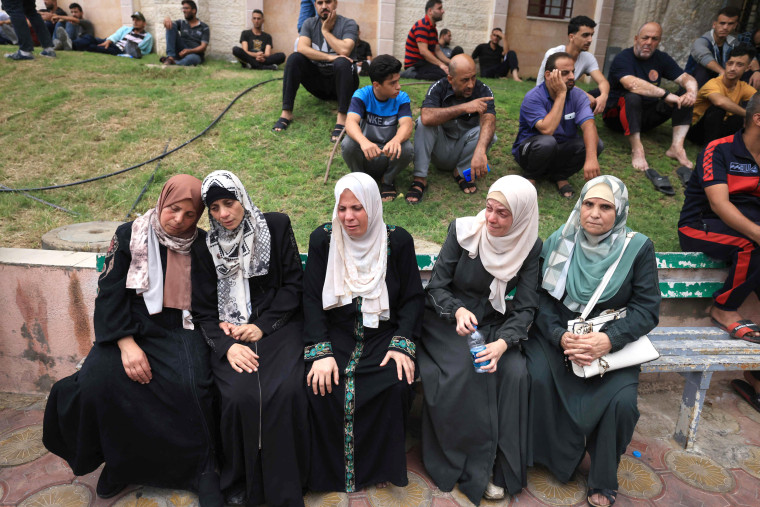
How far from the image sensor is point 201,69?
8.25 m

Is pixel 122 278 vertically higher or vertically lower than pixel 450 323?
higher

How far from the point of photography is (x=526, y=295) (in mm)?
2666

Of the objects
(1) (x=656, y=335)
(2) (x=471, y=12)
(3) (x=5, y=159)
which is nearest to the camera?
(1) (x=656, y=335)

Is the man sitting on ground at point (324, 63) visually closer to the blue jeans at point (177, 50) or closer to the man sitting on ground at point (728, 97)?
the man sitting on ground at point (728, 97)

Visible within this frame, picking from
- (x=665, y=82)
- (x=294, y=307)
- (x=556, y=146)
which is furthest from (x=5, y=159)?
(x=665, y=82)

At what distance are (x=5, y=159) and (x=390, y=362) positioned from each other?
485 cm

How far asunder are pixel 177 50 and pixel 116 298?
887 cm

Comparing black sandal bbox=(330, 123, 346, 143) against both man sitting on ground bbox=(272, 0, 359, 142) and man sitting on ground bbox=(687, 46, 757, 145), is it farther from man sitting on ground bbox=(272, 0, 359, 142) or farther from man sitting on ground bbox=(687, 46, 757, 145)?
man sitting on ground bbox=(687, 46, 757, 145)

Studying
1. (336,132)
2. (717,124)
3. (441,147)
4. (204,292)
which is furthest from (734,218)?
(336,132)

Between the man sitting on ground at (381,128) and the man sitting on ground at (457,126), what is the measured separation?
0.60 ft

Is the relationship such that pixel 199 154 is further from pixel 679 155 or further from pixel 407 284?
pixel 679 155

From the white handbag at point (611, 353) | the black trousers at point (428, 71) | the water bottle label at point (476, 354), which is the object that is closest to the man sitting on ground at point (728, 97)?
the black trousers at point (428, 71)

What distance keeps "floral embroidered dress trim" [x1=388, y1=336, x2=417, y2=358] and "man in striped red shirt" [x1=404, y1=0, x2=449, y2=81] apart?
593cm

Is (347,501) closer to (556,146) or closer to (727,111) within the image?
(556,146)
